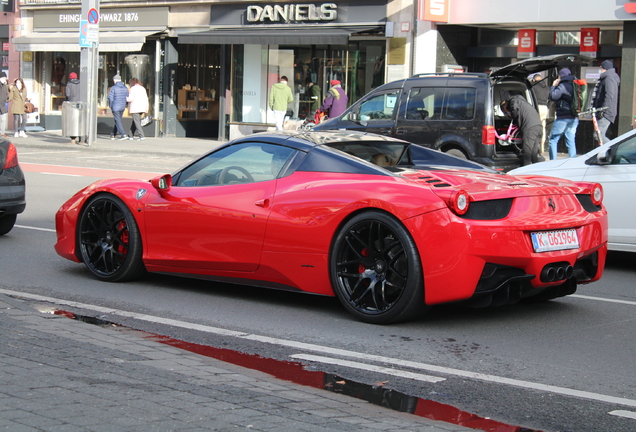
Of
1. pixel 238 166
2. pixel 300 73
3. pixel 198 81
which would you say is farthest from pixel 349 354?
pixel 198 81

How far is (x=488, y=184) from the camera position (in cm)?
611

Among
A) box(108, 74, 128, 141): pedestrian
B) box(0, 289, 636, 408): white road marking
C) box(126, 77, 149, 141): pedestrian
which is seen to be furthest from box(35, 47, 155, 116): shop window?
box(0, 289, 636, 408): white road marking

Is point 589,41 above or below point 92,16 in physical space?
below

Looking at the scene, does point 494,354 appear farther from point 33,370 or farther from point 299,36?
point 299,36

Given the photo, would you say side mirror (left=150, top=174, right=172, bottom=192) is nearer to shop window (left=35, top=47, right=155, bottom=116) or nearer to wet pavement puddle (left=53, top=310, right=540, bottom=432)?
wet pavement puddle (left=53, top=310, right=540, bottom=432)

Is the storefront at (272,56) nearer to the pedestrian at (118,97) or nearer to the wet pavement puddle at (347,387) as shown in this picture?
→ the pedestrian at (118,97)

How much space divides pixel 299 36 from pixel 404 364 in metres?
20.4

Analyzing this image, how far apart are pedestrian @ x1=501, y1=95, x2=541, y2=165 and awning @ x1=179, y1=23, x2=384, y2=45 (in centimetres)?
1045

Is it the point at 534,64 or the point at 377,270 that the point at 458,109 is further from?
the point at 377,270

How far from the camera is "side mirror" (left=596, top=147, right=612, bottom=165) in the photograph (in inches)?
338

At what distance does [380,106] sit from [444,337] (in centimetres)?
916

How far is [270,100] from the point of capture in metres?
25.0

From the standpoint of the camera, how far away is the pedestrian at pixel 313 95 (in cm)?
2606

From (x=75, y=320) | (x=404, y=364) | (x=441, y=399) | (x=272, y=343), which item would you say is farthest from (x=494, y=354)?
(x=75, y=320)
